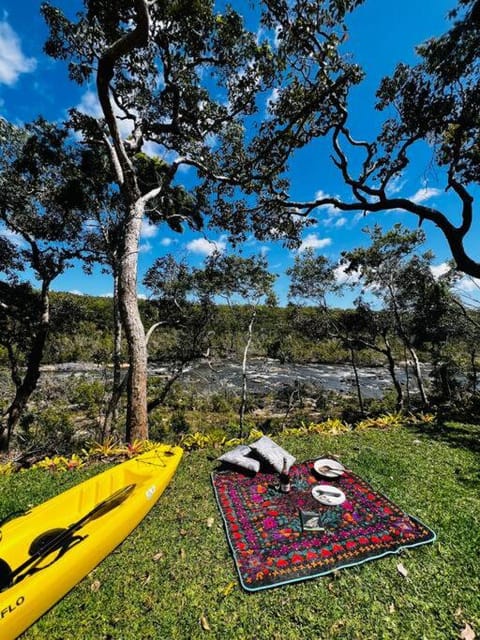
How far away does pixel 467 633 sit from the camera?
158 cm

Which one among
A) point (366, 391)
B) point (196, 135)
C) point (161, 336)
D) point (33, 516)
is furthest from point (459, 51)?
Result: point (161, 336)

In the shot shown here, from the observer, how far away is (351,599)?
180 cm

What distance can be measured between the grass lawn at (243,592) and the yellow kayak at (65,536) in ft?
0.47

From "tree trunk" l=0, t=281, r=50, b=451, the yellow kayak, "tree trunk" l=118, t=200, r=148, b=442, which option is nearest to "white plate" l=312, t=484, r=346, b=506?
the yellow kayak

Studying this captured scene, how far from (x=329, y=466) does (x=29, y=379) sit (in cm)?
688

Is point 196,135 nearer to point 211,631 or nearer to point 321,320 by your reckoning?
point 211,631

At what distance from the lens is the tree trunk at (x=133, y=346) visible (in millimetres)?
4211

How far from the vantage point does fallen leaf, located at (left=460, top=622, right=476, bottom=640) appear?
5.13 ft

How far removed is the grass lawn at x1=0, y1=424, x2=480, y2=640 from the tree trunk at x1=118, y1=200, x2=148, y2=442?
1.45 meters

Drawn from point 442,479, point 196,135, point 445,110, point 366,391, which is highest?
point 196,135

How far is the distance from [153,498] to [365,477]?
2295 millimetres

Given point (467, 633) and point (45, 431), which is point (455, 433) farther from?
point (45, 431)

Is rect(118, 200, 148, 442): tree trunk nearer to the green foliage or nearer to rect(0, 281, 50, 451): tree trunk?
the green foliage

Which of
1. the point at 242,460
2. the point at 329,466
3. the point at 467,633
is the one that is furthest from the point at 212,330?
the point at 467,633
